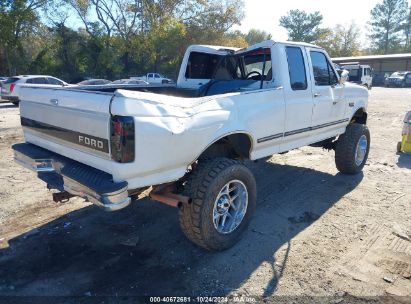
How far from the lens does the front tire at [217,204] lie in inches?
135

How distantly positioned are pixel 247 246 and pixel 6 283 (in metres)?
2.33

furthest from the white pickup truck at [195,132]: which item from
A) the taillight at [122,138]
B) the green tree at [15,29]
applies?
the green tree at [15,29]

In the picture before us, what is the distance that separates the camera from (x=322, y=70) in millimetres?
5270

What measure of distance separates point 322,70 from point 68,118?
3.71m

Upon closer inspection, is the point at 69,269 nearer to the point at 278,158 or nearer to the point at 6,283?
the point at 6,283

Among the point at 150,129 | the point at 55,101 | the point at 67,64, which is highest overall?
the point at 67,64

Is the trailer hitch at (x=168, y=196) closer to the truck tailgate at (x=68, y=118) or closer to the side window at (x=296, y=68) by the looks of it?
the truck tailgate at (x=68, y=118)

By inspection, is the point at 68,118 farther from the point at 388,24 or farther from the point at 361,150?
the point at 388,24

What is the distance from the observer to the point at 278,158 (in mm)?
7352

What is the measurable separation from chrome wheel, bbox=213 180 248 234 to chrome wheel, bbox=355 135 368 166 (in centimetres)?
314

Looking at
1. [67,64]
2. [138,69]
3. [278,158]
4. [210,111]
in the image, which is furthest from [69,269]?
[138,69]

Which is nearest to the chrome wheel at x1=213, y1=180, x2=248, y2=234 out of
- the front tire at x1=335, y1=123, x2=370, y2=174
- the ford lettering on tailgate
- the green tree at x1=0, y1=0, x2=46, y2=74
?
the ford lettering on tailgate

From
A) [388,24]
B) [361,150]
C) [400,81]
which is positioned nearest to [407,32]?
[388,24]

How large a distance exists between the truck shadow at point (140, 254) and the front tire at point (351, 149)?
3.91 ft
